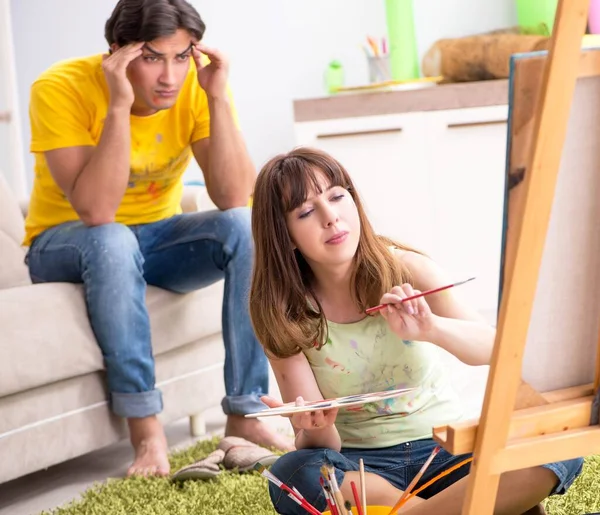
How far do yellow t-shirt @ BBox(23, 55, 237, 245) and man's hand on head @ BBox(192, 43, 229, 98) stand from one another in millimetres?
99

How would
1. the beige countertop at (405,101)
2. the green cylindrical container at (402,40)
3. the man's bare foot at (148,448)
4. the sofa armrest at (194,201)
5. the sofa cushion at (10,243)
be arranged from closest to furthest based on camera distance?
1. the man's bare foot at (148,448)
2. the sofa cushion at (10,243)
3. the sofa armrest at (194,201)
4. the beige countertop at (405,101)
5. the green cylindrical container at (402,40)

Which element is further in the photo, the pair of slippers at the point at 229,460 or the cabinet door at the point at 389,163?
the cabinet door at the point at 389,163

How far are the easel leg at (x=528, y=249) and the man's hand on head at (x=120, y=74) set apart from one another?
1.30 m

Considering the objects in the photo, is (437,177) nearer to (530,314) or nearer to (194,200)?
(194,200)

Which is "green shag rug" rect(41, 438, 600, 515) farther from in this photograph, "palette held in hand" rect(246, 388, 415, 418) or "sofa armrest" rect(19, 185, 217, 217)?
"sofa armrest" rect(19, 185, 217, 217)

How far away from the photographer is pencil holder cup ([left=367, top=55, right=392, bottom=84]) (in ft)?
11.9

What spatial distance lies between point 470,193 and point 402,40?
62cm

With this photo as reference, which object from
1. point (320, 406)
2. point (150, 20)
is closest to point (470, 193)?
point (150, 20)

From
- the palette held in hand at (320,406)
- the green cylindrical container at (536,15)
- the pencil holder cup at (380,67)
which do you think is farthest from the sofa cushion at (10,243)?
the green cylindrical container at (536,15)

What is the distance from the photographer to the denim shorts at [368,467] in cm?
139

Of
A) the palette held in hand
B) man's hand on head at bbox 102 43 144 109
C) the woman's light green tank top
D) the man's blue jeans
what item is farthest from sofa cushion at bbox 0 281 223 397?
the palette held in hand

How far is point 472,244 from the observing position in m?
3.44

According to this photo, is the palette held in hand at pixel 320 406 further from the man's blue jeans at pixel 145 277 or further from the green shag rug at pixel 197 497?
the man's blue jeans at pixel 145 277

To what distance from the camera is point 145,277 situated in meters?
2.23
